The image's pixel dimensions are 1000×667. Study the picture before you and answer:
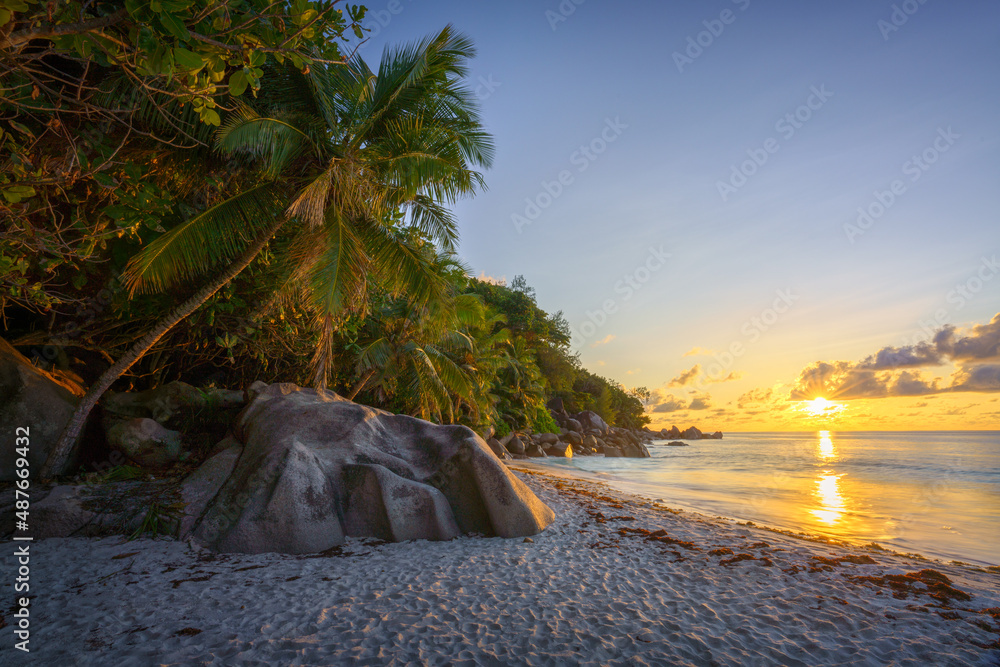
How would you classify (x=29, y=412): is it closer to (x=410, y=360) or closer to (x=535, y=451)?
(x=410, y=360)

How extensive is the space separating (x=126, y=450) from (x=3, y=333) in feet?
12.1

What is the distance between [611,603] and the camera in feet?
12.6

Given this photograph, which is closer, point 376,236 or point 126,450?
point 126,450

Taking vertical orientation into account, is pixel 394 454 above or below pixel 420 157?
below

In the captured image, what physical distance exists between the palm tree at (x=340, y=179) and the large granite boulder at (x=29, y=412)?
0.45 metres

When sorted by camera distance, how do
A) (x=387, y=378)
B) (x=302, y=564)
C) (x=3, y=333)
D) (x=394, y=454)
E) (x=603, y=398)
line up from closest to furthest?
(x=302, y=564), (x=394, y=454), (x=3, y=333), (x=387, y=378), (x=603, y=398)

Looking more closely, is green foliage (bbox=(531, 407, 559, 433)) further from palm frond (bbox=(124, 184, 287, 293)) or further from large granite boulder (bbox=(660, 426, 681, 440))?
large granite boulder (bbox=(660, 426, 681, 440))

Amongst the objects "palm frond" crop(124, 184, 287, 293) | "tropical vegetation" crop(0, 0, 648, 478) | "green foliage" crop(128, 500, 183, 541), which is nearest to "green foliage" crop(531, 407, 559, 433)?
"tropical vegetation" crop(0, 0, 648, 478)

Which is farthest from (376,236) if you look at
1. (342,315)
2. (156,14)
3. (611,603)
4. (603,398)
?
(603,398)

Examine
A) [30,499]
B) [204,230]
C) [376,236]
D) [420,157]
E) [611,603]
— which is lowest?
[611,603]

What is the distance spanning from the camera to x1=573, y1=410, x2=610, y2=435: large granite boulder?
34.8 m

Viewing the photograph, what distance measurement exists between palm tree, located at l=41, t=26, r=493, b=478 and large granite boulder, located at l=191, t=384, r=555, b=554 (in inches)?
86.8

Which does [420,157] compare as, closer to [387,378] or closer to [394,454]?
[394,454]

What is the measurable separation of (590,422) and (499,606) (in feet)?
108
